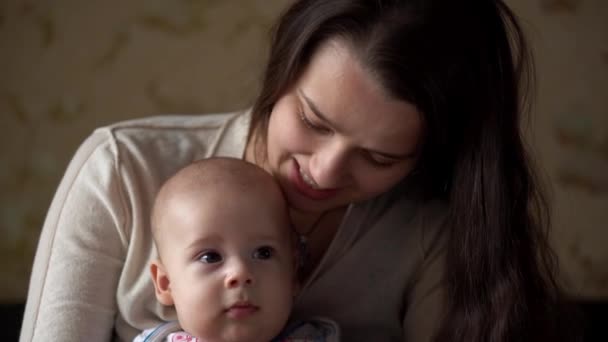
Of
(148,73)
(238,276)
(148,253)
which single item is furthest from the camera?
(148,73)

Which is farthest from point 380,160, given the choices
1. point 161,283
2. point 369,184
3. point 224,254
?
point 161,283

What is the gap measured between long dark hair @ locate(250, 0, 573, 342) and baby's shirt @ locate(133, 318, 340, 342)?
0.22 metres

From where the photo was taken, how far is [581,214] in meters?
2.21

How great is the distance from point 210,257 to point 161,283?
0.13 meters

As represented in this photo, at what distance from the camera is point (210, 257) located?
119 centimetres

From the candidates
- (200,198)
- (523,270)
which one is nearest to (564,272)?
(523,270)

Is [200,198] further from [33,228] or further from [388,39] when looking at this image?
[33,228]

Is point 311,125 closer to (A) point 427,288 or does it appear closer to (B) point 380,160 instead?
Result: (B) point 380,160

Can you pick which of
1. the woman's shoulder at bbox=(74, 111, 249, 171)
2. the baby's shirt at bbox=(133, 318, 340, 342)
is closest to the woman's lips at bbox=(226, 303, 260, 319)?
the baby's shirt at bbox=(133, 318, 340, 342)

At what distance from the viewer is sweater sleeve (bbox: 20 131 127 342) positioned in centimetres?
128

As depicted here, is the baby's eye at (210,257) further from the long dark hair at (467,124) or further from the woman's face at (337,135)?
the long dark hair at (467,124)

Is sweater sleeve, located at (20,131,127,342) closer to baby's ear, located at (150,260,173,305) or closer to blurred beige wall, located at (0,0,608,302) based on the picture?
baby's ear, located at (150,260,173,305)

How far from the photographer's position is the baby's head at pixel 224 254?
46.0 inches

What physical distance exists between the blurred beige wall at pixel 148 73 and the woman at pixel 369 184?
0.59m
